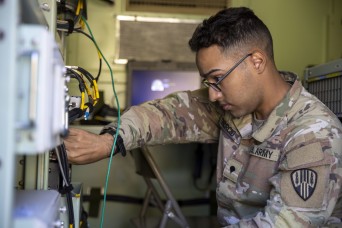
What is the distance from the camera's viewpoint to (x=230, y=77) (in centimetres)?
176

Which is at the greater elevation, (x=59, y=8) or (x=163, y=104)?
(x=59, y=8)

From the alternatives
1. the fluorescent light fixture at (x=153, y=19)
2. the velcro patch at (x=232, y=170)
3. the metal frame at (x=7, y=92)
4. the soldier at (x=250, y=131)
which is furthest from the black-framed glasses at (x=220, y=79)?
the fluorescent light fixture at (x=153, y=19)

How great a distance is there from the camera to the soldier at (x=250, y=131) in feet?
4.93

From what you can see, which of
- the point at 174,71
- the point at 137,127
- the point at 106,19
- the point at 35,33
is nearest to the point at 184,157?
the point at 174,71

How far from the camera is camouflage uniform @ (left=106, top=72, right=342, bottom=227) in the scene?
149 centimetres

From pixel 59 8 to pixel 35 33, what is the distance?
99 cm

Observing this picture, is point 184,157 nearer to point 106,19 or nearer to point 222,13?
point 106,19

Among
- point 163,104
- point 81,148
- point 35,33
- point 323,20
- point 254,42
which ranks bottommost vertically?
point 81,148

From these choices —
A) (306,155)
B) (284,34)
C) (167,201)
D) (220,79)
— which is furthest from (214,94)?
(284,34)

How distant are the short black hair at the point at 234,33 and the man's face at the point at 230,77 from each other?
0.04 m

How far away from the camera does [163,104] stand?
207 centimetres

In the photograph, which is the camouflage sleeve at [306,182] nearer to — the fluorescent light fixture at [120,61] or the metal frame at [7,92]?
the metal frame at [7,92]

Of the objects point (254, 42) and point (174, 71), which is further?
point (174, 71)

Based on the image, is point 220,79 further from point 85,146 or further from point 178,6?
point 178,6
